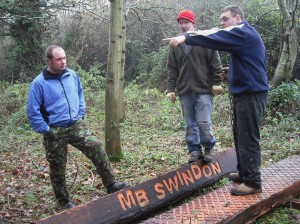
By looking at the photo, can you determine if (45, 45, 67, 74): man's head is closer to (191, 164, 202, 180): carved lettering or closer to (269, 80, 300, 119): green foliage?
(191, 164, 202, 180): carved lettering

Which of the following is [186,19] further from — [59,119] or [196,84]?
[59,119]

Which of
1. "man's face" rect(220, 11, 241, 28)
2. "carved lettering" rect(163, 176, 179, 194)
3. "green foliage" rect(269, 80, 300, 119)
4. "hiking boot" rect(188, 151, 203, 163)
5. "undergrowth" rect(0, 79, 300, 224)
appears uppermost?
"man's face" rect(220, 11, 241, 28)

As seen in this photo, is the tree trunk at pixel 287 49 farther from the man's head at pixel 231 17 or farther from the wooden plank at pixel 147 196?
the man's head at pixel 231 17

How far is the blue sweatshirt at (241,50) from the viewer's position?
4270 millimetres

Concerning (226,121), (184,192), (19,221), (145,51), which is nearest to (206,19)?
(145,51)

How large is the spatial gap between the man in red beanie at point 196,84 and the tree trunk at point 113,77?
131cm

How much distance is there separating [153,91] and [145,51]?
181 inches

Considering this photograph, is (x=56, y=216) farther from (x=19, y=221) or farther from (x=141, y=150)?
(x=141, y=150)

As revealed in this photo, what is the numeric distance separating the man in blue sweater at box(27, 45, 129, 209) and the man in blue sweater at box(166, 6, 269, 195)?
64.2 inches

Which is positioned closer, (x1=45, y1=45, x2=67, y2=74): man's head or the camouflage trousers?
Answer: (x1=45, y1=45, x2=67, y2=74): man's head

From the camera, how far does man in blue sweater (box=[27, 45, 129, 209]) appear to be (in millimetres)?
4812

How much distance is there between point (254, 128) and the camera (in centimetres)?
470

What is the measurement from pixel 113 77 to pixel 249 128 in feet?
10.0

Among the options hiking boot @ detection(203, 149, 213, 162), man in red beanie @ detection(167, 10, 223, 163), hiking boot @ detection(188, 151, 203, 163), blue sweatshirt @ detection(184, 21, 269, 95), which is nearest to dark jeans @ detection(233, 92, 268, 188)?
blue sweatshirt @ detection(184, 21, 269, 95)
